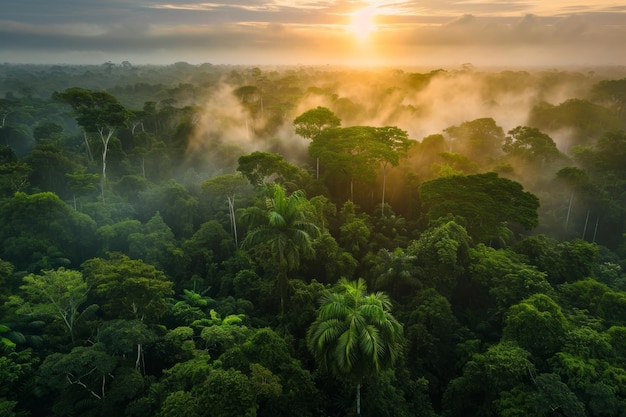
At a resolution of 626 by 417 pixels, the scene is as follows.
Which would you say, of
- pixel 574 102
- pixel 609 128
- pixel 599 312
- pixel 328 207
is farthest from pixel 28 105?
pixel 609 128

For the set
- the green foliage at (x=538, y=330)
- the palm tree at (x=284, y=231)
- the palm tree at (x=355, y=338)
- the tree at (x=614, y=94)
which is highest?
the tree at (x=614, y=94)

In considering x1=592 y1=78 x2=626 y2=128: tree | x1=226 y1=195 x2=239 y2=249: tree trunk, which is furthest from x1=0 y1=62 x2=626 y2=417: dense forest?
x1=592 y1=78 x2=626 y2=128: tree

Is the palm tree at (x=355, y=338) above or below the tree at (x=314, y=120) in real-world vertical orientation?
below

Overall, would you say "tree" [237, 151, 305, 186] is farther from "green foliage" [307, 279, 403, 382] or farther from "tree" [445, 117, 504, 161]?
"tree" [445, 117, 504, 161]

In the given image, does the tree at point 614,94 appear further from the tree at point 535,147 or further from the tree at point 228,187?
the tree at point 228,187

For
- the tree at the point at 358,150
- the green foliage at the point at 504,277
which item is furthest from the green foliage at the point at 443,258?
the tree at the point at 358,150

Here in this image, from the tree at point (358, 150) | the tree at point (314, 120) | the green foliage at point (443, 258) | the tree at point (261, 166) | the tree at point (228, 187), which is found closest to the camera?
the green foliage at point (443, 258)

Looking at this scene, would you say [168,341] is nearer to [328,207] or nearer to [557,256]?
[328,207]
